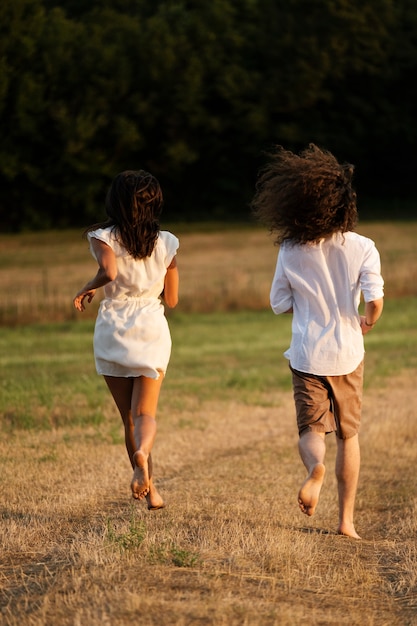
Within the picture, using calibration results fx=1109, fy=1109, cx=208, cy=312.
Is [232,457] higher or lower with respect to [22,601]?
lower

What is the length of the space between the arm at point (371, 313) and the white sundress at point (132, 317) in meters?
1.15

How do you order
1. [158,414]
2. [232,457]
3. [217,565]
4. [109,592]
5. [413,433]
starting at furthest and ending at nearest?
[158,414] → [413,433] → [232,457] → [217,565] → [109,592]

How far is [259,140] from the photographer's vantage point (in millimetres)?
53844

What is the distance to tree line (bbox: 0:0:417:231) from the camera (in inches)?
1679

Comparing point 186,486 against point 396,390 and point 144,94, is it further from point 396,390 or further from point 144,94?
point 144,94

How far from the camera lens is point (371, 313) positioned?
6.23 m

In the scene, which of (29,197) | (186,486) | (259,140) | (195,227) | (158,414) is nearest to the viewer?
(186,486)

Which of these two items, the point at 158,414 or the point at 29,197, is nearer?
the point at 158,414

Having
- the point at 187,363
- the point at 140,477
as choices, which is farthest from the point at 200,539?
the point at 187,363

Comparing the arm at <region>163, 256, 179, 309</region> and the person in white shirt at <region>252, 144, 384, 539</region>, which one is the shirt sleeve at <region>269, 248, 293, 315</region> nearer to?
the person in white shirt at <region>252, 144, 384, 539</region>

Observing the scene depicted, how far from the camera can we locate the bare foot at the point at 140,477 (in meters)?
6.01

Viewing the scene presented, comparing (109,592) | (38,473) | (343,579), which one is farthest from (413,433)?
(109,592)

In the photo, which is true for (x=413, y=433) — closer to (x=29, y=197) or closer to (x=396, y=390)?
(x=396, y=390)

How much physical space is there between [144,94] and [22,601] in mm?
46154
